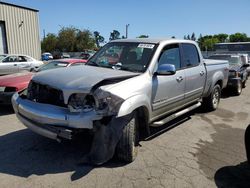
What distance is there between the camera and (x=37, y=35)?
69.8 feet

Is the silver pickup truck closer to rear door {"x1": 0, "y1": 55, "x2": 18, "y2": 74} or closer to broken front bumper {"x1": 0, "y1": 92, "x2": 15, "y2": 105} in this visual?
broken front bumper {"x1": 0, "y1": 92, "x2": 15, "y2": 105}

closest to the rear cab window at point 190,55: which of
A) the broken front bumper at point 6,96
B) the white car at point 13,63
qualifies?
the broken front bumper at point 6,96

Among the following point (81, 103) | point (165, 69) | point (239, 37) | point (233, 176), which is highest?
point (239, 37)

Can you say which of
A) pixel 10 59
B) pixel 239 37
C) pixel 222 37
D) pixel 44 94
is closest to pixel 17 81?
pixel 44 94

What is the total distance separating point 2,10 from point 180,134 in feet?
55.3

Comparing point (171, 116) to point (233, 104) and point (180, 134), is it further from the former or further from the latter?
point (233, 104)

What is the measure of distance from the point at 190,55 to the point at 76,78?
9.98 ft

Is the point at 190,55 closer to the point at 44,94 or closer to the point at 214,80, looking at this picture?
the point at 214,80

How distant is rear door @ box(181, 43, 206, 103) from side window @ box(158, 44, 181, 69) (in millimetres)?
227

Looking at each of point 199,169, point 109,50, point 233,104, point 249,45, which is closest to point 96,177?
point 199,169

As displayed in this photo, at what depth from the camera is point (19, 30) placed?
19.5m

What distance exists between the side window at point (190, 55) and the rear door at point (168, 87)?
273 millimetres

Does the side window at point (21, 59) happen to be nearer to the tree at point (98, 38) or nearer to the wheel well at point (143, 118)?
the wheel well at point (143, 118)

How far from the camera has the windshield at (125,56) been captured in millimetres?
4785
